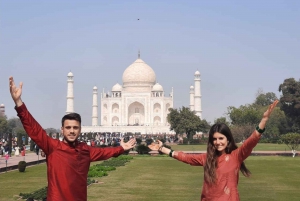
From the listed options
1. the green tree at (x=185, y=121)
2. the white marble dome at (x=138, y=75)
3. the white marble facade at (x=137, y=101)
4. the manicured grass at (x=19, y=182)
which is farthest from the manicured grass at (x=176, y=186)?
the white marble dome at (x=138, y=75)

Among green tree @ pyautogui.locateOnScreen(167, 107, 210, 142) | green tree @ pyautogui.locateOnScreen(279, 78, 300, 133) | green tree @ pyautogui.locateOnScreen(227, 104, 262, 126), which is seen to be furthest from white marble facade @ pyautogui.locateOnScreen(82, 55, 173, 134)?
green tree @ pyautogui.locateOnScreen(279, 78, 300, 133)

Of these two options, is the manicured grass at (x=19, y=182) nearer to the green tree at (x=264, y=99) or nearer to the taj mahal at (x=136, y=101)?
the taj mahal at (x=136, y=101)

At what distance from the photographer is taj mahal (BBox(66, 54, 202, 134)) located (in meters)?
75.3

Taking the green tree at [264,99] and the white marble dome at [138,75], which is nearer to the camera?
the white marble dome at [138,75]

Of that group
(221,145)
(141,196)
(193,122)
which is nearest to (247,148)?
(221,145)

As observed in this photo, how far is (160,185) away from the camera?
14.2 metres

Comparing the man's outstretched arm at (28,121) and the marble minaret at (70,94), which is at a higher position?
the marble minaret at (70,94)

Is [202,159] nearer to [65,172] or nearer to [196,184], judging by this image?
[65,172]

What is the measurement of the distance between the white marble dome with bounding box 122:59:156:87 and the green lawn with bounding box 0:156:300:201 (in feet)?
187

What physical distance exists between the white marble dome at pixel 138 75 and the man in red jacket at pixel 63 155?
71.2 meters

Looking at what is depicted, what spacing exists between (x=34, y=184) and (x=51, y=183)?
10112mm

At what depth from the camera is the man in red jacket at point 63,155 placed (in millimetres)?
4691

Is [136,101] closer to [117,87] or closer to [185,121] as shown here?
[117,87]

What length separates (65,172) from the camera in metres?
4.72
